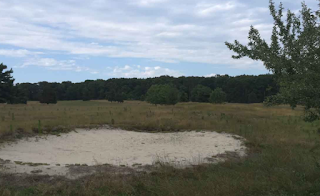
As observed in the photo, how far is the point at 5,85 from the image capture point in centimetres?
4538

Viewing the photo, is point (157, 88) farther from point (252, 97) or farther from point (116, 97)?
point (252, 97)

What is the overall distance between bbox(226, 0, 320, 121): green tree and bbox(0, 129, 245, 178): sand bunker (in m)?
4.54

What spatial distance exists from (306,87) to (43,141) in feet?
42.3

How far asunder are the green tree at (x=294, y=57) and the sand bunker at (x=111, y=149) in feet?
14.9

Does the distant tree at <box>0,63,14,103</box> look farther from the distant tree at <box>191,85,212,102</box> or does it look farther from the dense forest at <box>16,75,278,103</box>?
the distant tree at <box>191,85,212,102</box>

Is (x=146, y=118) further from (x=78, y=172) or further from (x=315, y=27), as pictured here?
(x=315, y=27)

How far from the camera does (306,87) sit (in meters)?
5.21

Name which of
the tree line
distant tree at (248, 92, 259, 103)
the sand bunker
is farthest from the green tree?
distant tree at (248, 92, 259, 103)

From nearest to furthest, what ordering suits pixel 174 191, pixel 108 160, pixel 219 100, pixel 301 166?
1. pixel 174 191
2. pixel 301 166
3. pixel 108 160
4. pixel 219 100

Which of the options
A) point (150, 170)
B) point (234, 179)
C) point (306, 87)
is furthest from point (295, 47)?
point (150, 170)

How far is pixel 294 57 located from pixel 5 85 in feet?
158

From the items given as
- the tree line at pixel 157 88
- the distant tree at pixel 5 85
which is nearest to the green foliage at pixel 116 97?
the tree line at pixel 157 88

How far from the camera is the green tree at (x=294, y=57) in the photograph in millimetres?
5387

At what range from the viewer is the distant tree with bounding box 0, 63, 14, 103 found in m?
45.4
